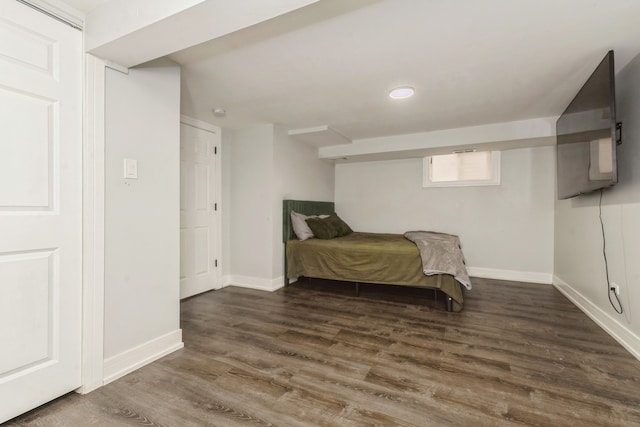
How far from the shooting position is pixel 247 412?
1460 millimetres

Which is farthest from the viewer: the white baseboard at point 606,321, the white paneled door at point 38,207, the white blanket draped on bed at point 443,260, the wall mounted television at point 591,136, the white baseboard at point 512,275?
the white baseboard at point 512,275

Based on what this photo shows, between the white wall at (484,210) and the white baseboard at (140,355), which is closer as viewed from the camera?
the white baseboard at (140,355)

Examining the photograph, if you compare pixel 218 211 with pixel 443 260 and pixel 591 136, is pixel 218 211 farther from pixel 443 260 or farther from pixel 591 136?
pixel 591 136

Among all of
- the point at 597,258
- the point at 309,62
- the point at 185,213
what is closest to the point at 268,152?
the point at 185,213

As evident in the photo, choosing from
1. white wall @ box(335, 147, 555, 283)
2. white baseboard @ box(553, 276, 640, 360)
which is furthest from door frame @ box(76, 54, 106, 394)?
white wall @ box(335, 147, 555, 283)

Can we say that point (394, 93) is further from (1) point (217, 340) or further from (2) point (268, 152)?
(1) point (217, 340)

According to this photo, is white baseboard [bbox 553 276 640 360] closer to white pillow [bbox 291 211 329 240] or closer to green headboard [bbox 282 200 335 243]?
white pillow [bbox 291 211 329 240]

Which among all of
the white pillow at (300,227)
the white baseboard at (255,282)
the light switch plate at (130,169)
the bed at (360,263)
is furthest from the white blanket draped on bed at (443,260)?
the light switch plate at (130,169)

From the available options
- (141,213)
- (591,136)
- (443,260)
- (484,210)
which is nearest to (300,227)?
(443,260)

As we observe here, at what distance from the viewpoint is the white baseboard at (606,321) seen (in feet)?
6.66

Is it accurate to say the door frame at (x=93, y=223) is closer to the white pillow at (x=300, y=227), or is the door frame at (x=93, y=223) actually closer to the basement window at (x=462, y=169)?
the white pillow at (x=300, y=227)

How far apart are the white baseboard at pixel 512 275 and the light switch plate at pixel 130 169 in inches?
177

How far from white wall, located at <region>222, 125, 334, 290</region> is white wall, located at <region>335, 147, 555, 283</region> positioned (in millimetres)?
1746

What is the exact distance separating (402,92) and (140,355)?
9.41 feet
